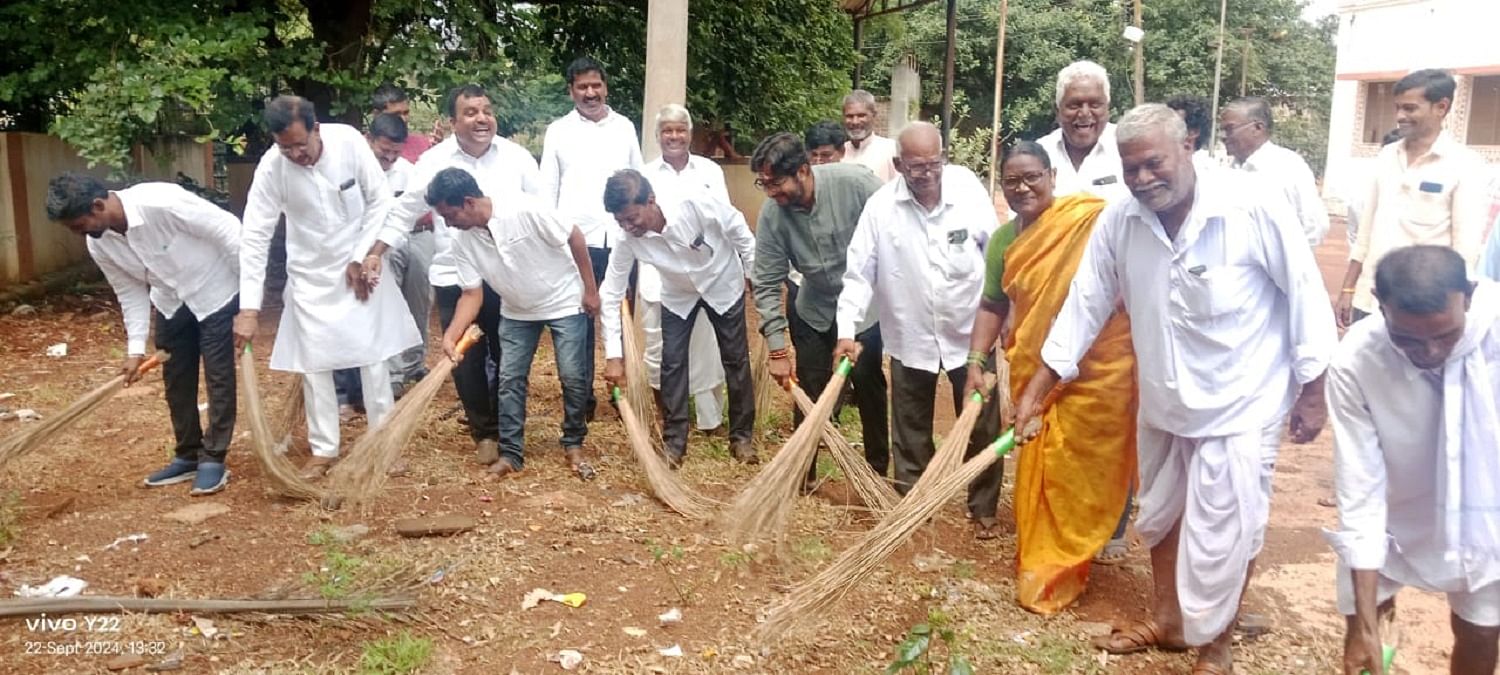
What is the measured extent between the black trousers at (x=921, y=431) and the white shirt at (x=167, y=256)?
9.13 feet

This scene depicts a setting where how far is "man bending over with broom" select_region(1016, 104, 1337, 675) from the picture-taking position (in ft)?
9.66

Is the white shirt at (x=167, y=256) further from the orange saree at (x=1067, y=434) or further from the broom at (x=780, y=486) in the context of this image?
the orange saree at (x=1067, y=434)

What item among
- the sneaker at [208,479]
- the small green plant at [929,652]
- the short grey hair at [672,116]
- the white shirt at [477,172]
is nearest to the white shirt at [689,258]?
the short grey hair at [672,116]

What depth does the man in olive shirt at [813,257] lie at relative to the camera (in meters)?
4.59

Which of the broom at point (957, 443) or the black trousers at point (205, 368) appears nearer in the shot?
the broom at point (957, 443)

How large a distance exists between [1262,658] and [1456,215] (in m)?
2.40

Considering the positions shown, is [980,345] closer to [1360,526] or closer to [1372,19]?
[1360,526]

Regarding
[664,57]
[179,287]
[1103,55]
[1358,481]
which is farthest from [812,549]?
[1103,55]

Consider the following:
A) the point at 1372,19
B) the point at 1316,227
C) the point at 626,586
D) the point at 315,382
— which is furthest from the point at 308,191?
the point at 1372,19

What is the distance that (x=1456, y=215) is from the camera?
470 centimetres

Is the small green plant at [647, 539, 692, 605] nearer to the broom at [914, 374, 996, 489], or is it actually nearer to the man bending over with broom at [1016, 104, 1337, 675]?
the broom at [914, 374, 996, 489]

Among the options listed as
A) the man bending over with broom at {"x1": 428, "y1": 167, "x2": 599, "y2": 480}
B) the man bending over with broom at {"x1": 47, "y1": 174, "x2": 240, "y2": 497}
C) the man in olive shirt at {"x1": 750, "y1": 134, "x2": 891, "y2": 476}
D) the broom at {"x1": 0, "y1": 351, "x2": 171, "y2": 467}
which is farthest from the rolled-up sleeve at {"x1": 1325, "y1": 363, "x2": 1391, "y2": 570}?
the broom at {"x1": 0, "y1": 351, "x2": 171, "y2": 467}

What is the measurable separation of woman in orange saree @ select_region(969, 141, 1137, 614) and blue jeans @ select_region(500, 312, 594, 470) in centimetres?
198

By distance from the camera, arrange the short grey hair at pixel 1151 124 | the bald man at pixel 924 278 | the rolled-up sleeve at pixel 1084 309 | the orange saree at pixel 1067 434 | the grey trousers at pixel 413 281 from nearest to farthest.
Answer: the short grey hair at pixel 1151 124 → the rolled-up sleeve at pixel 1084 309 → the orange saree at pixel 1067 434 → the bald man at pixel 924 278 → the grey trousers at pixel 413 281
